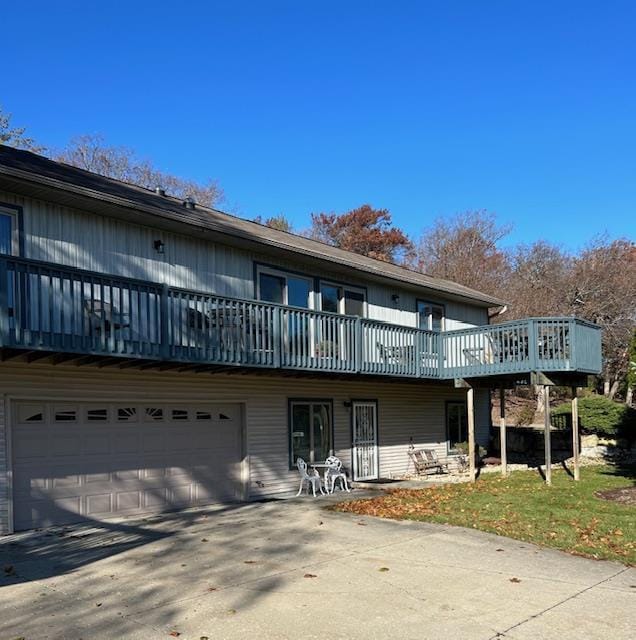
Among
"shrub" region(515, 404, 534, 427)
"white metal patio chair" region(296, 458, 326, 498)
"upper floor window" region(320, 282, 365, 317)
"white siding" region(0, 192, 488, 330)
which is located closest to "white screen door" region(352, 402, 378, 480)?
"white metal patio chair" region(296, 458, 326, 498)

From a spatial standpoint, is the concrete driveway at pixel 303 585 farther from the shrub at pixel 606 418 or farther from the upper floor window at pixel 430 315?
the shrub at pixel 606 418

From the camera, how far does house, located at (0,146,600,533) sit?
10469 millimetres

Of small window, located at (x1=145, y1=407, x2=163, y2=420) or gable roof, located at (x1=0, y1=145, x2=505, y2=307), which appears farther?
small window, located at (x1=145, y1=407, x2=163, y2=420)

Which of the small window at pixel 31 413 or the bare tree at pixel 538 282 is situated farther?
the bare tree at pixel 538 282

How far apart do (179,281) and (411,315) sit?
8.71 metres

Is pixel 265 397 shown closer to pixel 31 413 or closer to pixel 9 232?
pixel 31 413

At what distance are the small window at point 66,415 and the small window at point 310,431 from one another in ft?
17.7

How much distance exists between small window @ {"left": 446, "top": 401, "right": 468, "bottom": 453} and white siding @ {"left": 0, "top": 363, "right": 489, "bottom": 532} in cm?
33

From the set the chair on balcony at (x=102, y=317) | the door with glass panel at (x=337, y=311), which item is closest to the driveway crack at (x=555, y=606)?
the chair on balcony at (x=102, y=317)

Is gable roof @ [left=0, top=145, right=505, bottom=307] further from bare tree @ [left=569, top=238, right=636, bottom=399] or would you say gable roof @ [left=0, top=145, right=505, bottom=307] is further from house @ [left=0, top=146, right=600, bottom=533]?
bare tree @ [left=569, top=238, right=636, bottom=399]

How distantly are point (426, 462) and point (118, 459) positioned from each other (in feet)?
32.6

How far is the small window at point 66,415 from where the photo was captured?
11.3m

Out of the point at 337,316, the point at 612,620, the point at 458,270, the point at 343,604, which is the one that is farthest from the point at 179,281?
the point at 458,270

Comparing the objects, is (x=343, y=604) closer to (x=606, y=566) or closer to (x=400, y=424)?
(x=606, y=566)
